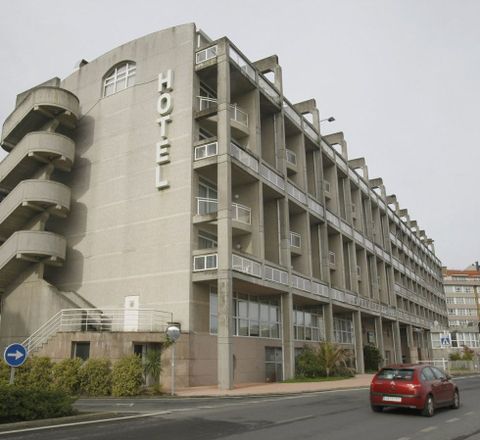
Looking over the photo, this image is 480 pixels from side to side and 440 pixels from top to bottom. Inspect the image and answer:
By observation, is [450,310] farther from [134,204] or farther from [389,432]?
[389,432]

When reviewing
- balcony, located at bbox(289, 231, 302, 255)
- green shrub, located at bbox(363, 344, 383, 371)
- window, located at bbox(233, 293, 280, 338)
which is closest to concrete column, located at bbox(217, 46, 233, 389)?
window, located at bbox(233, 293, 280, 338)

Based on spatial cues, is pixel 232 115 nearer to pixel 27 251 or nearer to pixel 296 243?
pixel 296 243

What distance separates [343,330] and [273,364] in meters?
14.1

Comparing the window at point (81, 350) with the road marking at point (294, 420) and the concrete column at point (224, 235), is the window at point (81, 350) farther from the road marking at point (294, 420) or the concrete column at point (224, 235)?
the road marking at point (294, 420)

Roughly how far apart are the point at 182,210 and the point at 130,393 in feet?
34.0

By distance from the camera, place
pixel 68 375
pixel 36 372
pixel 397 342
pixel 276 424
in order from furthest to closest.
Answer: pixel 397 342
pixel 36 372
pixel 68 375
pixel 276 424

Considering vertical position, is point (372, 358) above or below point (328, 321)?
below

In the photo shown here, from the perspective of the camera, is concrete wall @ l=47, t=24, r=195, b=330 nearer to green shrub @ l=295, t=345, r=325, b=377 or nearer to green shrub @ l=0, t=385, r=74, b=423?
green shrub @ l=295, t=345, r=325, b=377

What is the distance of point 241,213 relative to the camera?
1088 inches

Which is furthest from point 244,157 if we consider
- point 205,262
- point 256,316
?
Answer: point 256,316

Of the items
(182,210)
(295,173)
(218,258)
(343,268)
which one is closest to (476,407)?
(218,258)

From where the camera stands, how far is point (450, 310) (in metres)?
117

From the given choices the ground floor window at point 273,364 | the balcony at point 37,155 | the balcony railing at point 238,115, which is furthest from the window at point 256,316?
the balcony at point 37,155

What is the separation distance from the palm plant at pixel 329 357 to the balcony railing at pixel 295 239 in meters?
7.07
